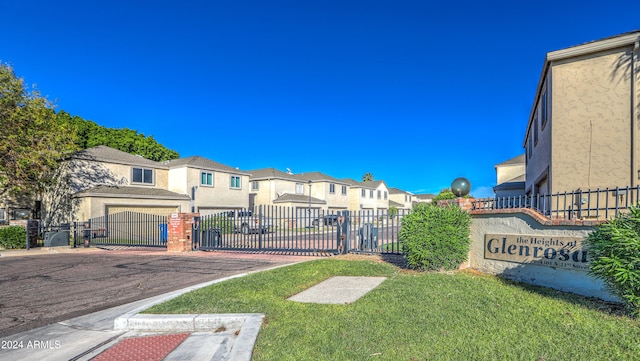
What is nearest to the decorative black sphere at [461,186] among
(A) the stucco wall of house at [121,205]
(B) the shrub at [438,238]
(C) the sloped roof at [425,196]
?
(B) the shrub at [438,238]

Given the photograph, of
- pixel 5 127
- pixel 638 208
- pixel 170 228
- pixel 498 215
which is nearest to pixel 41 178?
pixel 5 127

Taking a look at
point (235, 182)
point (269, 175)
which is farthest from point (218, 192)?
point (269, 175)

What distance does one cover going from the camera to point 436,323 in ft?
14.5

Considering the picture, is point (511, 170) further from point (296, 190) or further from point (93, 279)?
point (93, 279)

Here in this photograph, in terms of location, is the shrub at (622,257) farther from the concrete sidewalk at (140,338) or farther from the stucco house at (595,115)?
the stucco house at (595,115)

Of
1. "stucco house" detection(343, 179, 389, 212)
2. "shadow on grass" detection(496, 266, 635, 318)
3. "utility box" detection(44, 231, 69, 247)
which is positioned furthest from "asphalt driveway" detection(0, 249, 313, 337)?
"stucco house" detection(343, 179, 389, 212)

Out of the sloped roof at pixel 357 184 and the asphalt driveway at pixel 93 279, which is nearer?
the asphalt driveway at pixel 93 279

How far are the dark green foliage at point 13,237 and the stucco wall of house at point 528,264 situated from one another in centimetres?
2043

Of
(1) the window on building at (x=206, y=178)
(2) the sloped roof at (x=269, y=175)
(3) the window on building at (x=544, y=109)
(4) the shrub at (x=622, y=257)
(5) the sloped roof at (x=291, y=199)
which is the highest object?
(3) the window on building at (x=544, y=109)

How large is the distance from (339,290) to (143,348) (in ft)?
11.3

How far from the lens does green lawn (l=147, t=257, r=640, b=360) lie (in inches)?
141

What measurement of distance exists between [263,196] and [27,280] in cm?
3135

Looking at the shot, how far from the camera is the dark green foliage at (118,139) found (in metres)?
39.0

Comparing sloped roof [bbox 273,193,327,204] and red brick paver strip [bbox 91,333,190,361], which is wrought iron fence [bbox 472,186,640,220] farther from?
sloped roof [bbox 273,193,327,204]
